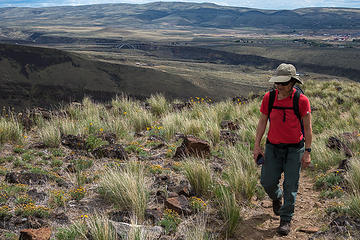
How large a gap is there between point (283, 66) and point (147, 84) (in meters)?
27.1

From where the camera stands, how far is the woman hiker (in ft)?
12.4

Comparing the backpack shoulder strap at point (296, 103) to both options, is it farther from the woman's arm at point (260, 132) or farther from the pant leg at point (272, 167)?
the pant leg at point (272, 167)

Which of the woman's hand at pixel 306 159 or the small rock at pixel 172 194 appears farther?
the small rock at pixel 172 194

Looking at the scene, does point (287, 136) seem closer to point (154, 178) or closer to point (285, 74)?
point (285, 74)

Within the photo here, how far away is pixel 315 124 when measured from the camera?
9016mm

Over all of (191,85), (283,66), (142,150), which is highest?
(283,66)

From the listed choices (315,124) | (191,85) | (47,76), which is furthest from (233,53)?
(315,124)

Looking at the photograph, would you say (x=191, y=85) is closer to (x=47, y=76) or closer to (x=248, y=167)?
(x=47, y=76)

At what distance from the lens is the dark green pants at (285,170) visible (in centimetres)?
392

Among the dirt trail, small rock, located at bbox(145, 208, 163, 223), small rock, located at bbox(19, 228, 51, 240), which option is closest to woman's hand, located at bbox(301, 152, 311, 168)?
the dirt trail

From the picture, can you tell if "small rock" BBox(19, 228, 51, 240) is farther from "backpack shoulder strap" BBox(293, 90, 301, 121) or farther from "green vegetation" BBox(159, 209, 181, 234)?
"backpack shoulder strap" BBox(293, 90, 301, 121)

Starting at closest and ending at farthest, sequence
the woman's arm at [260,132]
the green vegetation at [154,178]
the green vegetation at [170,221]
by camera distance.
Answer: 1. the green vegetation at [170,221]
2. the green vegetation at [154,178]
3. the woman's arm at [260,132]

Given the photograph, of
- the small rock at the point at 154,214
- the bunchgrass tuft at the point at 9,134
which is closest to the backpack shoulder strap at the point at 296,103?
the small rock at the point at 154,214

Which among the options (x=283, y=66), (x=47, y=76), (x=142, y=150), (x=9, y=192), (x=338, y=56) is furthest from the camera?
(x=338, y=56)
